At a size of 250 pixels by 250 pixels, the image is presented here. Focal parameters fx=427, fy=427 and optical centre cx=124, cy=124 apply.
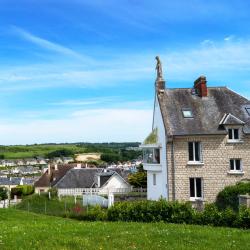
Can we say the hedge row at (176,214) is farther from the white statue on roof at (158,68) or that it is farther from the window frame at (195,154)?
the white statue on roof at (158,68)

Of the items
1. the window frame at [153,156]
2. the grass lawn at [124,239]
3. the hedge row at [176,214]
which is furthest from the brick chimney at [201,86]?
the grass lawn at [124,239]

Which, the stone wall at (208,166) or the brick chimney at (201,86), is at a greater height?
the brick chimney at (201,86)

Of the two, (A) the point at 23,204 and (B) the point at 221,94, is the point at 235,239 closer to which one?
(B) the point at 221,94

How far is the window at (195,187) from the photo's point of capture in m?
33.3

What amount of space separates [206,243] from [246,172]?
23429mm

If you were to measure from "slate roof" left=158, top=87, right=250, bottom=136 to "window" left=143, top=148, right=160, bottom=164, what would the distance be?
3407 mm

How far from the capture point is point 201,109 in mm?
34875

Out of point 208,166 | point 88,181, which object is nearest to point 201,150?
point 208,166

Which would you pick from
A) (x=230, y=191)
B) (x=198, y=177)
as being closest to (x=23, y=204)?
(x=198, y=177)

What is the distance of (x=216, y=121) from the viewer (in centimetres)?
3403

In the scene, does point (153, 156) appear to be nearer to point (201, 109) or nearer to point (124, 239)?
point (201, 109)

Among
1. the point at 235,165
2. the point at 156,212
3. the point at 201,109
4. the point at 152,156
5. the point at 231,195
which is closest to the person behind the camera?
the point at 156,212

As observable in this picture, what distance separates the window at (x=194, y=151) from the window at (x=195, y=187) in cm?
157

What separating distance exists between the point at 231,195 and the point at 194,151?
174 inches
